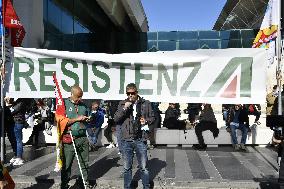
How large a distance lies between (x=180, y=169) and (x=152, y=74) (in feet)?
7.09

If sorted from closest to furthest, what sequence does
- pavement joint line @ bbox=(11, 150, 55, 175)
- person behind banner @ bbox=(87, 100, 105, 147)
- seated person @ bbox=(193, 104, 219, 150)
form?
1. pavement joint line @ bbox=(11, 150, 55, 175)
2. person behind banner @ bbox=(87, 100, 105, 147)
3. seated person @ bbox=(193, 104, 219, 150)

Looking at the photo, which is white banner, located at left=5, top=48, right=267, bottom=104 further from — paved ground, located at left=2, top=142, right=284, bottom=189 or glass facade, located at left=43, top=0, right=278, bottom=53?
glass facade, located at left=43, top=0, right=278, bottom=53

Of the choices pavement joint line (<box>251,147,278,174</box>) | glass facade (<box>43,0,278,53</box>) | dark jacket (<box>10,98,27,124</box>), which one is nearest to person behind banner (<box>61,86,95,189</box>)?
dark jacket (<box>10,98,27,124</box>)

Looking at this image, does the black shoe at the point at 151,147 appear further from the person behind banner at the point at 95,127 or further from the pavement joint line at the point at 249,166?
the pavement joint line at the point at 249,166

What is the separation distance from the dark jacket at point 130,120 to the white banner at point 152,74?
5.65ft

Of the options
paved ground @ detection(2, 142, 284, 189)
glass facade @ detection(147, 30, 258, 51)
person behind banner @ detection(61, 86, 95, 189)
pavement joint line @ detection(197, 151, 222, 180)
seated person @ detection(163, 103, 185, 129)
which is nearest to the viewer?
person behind banner @ detection(61, 86, 95, 189)

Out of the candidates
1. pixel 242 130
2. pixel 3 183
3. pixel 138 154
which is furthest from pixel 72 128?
pixel 242 130

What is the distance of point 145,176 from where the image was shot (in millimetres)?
6305

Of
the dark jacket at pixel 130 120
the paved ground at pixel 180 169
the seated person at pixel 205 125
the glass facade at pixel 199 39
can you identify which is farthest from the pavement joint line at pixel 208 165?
the glass facade at pixel 199 39

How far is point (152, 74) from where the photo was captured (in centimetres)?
823

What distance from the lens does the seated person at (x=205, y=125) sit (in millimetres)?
11336

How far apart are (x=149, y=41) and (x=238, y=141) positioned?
25281mm

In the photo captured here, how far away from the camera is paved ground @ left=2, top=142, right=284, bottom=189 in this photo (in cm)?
710

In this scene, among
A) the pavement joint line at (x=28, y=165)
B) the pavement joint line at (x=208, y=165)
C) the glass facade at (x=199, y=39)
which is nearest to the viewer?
the pavement joint line at (x=208, y=165)
